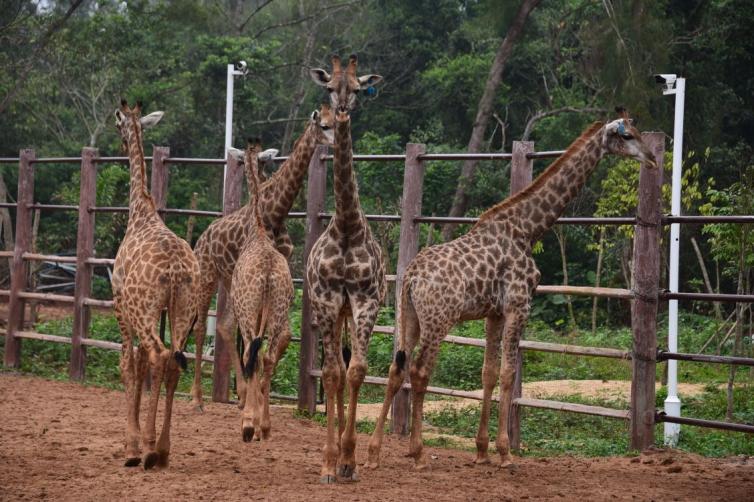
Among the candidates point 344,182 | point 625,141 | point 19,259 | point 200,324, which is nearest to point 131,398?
point 344,182

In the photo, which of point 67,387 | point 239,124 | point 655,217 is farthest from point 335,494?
point 239,124

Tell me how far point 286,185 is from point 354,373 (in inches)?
102

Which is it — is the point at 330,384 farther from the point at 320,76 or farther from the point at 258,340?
the point at 320,76

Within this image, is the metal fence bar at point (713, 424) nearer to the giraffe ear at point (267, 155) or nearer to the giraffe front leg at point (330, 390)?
the giraffe front leg at point (330, 390)

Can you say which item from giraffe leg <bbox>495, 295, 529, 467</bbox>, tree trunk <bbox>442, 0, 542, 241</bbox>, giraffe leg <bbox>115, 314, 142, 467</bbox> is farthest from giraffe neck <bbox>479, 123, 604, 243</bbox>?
tree trunk <bbox>442, 0, 542, 241</bbox>

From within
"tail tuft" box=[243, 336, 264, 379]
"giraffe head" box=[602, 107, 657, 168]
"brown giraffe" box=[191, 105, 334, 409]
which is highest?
"giraffe head" box=[602, 107, 657, 168]

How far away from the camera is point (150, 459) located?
6742 mm

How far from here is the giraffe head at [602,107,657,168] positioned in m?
7.48

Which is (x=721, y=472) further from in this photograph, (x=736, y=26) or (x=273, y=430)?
(x=736, y=26)

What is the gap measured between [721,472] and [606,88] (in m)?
12.8

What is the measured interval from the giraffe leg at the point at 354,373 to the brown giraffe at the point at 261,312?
1.13m

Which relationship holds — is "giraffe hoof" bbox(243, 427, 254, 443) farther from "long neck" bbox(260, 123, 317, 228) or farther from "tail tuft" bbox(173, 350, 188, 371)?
"long neck" bbox(260, 123, 317, 228)

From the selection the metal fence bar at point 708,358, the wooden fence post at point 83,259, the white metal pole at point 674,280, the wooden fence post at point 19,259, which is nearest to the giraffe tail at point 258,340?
the metal fence bar at point 708,358

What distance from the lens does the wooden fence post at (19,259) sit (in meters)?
12.4
